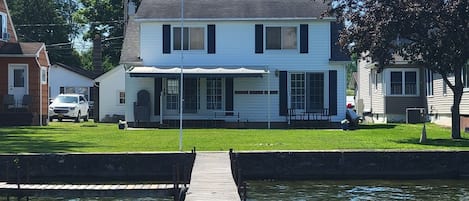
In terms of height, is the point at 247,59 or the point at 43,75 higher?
the point at 247,59

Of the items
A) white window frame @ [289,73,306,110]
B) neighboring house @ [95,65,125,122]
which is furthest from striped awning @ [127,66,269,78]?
neighboring house @ [95,65,125,122]

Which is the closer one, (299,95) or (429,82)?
(299,95)

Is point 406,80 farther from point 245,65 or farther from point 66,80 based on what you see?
point 66,80

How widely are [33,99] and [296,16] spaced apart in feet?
41.9

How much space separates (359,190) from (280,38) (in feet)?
55.7

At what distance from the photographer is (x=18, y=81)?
3347 cm

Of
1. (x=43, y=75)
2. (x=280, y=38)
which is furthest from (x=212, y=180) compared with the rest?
(x=43, y=75)

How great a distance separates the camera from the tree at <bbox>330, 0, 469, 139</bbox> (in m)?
21.6

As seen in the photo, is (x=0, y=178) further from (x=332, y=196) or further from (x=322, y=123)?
(x=322, y=123)

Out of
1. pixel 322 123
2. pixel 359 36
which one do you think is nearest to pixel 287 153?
pixel 359 36

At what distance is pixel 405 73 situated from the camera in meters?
36.7

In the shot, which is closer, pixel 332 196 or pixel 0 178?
pixel 332 196

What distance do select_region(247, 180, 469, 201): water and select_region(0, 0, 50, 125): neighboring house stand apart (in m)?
18.0

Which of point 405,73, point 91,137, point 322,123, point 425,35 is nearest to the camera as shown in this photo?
point 425,35
